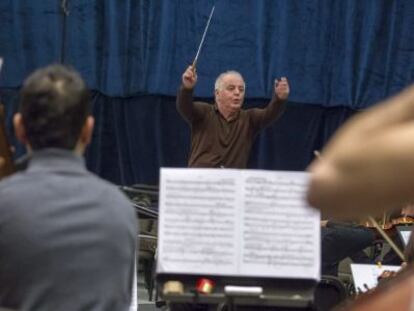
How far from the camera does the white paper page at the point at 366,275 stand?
392cm

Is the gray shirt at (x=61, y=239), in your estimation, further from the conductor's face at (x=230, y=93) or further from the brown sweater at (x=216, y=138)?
the conductor's face at (x=230, y=93)

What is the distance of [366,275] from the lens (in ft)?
13.1

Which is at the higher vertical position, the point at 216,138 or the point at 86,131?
the point at 86,131

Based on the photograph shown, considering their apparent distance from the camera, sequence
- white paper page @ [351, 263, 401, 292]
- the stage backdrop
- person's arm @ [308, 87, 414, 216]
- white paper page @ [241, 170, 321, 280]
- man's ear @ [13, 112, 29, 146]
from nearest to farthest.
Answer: person's arm @ [308, 87, 414, 216], man's ear @ [13, 112, 29, 146], white paper page @ [241, 170, 321, 280], white paper page @ [351, 263, 401, 292], the stage backdrop

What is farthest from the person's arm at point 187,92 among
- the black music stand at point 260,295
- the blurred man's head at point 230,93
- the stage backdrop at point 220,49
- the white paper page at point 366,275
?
the black music stand at point 260,295

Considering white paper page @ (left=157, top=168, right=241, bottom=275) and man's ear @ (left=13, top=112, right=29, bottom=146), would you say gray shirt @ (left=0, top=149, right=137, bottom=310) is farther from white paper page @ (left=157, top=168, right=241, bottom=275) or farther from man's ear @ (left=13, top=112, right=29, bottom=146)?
white paper page @ (left=157, top=168, right=241, bottom=275)

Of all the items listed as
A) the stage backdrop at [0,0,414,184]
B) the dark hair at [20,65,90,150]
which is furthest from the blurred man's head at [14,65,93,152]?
the stage backdrop at [0,0,414,184]

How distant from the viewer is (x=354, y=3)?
6.45 m

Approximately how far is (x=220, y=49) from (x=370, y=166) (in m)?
5.93

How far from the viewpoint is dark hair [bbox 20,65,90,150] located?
1.76 meters

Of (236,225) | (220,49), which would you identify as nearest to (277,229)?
(236,225)

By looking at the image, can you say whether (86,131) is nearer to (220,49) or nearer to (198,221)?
(198,221)

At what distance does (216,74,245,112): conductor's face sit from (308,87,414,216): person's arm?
190 inches

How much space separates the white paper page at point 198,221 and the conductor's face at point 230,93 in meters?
2.90
